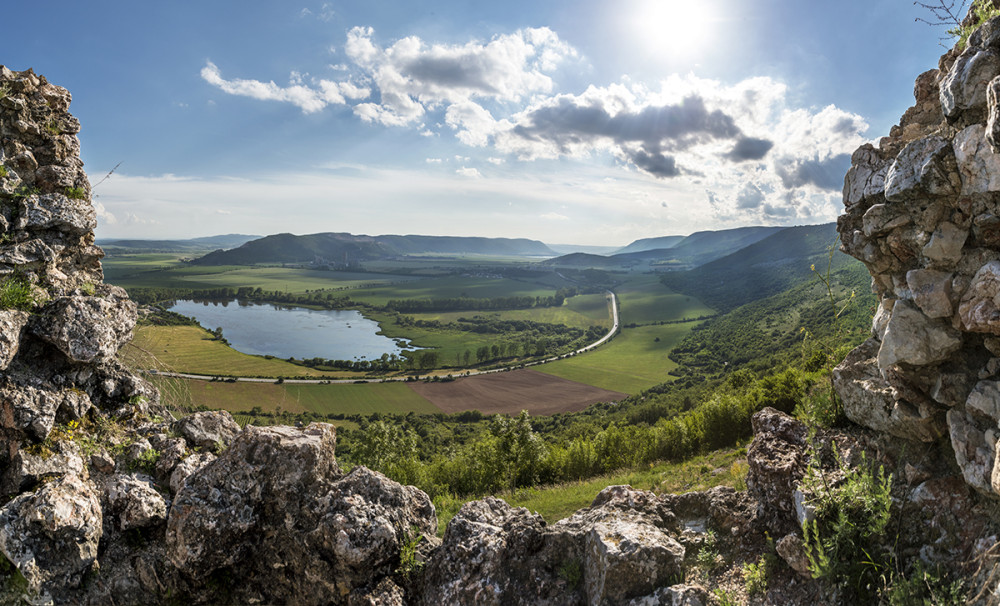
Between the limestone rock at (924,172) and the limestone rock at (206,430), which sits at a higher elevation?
the limestone rock at (924,172)

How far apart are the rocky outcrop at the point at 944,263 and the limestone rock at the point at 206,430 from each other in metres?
13.7

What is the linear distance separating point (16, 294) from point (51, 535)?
4739 mm

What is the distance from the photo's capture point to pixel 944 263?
6859mm

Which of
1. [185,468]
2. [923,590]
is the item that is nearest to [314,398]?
[185,468]

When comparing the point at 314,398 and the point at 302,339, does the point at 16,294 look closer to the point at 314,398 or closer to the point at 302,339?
the point at 314,398

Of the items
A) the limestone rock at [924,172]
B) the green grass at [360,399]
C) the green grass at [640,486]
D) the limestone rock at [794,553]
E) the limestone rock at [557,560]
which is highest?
the limestone rock at [924,172]

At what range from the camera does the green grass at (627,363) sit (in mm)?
118000

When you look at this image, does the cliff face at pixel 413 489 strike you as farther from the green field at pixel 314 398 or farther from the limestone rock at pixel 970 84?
the green field at pixel 314 398

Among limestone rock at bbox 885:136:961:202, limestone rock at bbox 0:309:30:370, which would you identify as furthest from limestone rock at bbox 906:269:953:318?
limestone rock at bbox 0:309:30:370

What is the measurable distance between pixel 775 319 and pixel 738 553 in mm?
172154

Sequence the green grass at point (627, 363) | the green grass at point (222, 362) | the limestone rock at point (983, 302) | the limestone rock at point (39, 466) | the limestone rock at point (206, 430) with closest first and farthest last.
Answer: the limestone rock at point (983, 302) < the limestone rock at point (39, 466) < the limestone rock at point (206, 430) < the green grass at point (222, 362) < the green grass at point (627, 363)

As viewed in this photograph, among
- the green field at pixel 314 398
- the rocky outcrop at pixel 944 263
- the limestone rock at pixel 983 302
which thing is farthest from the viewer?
the green field at pixel 314 398

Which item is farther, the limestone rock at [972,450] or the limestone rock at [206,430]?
the limestone rock at [206,430]

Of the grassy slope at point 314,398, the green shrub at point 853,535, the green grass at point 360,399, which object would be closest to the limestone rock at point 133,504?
the green shrub at point 853,535
